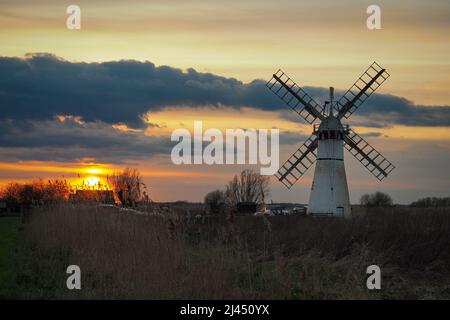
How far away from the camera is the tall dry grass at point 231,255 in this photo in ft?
39.1

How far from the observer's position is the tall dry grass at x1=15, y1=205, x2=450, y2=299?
39.1 feet

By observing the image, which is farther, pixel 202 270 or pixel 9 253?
pixel 9 253

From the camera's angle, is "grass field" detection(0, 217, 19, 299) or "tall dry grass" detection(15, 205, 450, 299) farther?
"grass field" detection(0, 217, 19, 299)

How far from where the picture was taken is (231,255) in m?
13.5

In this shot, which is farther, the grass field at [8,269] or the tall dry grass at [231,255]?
the grass field at [8,269]

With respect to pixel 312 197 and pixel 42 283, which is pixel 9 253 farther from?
pixel 312 197

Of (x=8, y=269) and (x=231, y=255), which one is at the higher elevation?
(x=231, y=255)

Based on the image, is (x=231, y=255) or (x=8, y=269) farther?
(x=8, y=269)

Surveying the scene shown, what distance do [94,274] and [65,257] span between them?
3912mm
